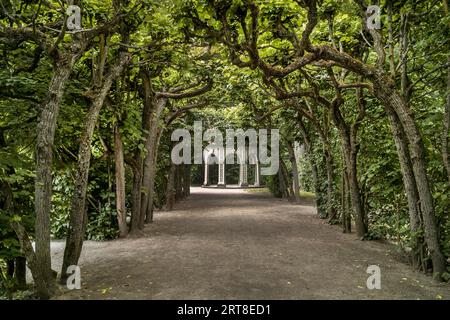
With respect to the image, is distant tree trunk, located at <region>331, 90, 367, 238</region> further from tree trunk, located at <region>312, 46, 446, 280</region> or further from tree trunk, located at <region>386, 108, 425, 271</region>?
tree trunk, located at <region>312, 46, 446, 280</region>

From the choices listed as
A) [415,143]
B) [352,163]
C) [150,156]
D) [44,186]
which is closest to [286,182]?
[150,156]

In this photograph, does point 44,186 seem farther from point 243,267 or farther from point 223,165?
point 223,165

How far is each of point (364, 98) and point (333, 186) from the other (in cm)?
562

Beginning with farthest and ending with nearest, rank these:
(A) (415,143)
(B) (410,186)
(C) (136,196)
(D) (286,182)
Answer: (D) (286,182) → (C) (136,196) → (B) (410,186) → (A) (415,143)

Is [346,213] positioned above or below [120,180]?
below

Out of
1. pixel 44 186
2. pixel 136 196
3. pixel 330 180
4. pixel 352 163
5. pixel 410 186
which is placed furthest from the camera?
pixel 330 180

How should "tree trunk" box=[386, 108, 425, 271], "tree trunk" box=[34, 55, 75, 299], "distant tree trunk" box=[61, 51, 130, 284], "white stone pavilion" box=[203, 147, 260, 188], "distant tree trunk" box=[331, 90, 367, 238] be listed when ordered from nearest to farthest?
"tree trunk" box=[34, 55, 75, 299], "distant tree trunk" box=[61, 51, 130, 284], "tree trunk" box=[386, 108, 425, 271], "distant tree trunk" box=[331, 90, 367, 238], "white stone pavilion" box=[203, 147, 260, 188]

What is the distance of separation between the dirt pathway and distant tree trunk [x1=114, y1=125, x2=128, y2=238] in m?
0.84

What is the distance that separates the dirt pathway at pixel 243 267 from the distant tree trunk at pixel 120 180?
837 millimetres

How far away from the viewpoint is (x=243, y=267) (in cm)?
788

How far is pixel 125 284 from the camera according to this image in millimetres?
6723

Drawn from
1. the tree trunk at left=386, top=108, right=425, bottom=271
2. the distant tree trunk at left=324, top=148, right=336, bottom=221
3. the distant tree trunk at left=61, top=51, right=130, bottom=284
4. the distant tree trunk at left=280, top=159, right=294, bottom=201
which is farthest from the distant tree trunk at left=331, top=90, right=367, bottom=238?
the distant tree trunk at left=280, top=159, right=294, bottom=201

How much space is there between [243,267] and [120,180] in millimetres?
5924

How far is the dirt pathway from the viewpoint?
20.5ft
